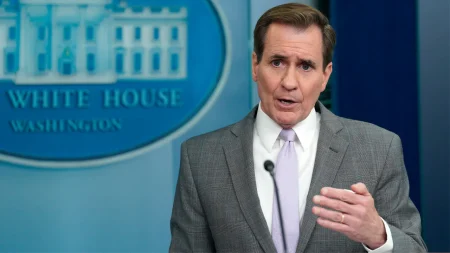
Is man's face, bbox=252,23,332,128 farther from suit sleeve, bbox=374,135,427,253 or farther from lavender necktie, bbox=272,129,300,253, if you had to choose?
suit sleeve, bbox=374,135,427,253

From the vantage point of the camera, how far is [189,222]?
155cm

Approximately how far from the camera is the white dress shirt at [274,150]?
151cm

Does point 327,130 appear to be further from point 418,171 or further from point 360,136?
point 418,171

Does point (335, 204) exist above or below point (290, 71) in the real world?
below

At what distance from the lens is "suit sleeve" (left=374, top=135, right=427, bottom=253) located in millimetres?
1471

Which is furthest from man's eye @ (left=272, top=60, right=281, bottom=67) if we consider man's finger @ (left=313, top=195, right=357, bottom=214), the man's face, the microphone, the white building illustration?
the white building illustration

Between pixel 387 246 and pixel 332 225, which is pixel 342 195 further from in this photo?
pixel 387 246

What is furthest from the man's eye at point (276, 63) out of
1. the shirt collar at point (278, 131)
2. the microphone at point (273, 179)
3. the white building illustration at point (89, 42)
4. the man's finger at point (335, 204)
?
the white building illustration at point (89, 42)

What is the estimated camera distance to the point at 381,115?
8.99 feet

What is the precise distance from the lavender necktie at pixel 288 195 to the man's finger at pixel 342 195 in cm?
23

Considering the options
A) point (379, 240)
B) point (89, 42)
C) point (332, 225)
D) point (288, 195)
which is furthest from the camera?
point (89, 42)

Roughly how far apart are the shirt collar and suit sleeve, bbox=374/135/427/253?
214 millimetres

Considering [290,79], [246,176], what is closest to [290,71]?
[290,79]

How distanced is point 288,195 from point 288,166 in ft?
0.25
